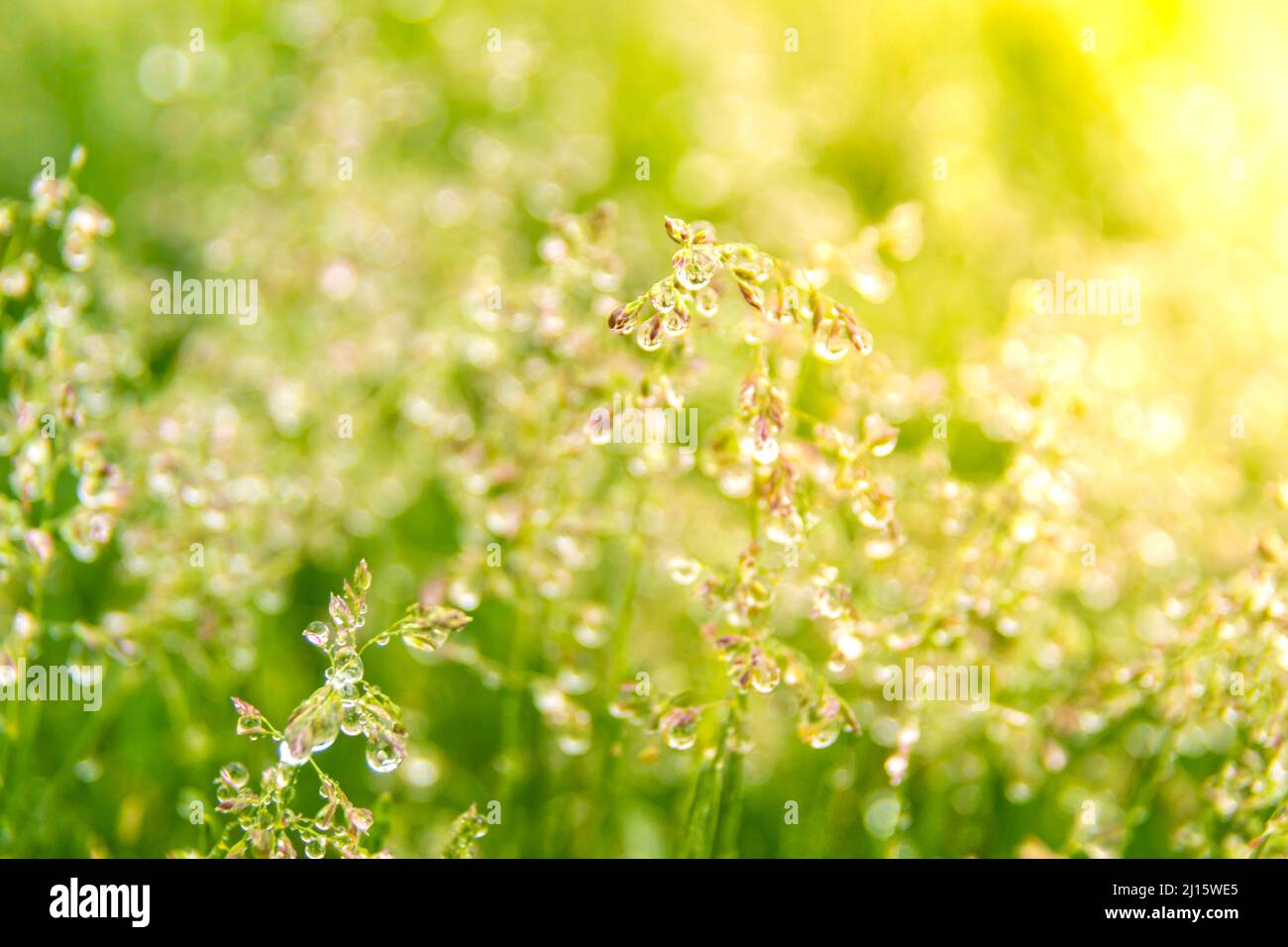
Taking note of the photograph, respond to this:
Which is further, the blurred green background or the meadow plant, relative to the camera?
the blurred green background

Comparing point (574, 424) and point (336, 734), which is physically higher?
point (574, 424)

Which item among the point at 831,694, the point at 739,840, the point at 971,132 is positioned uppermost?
the point at 971,132

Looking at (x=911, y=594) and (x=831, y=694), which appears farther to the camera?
(x=911, y=594)

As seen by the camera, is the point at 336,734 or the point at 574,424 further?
the point at 574,424

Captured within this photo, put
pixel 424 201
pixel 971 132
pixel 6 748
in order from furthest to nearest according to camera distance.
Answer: pixel 971 132, pixel 424 201, pixel 6 748

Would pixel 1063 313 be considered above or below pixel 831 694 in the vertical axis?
above

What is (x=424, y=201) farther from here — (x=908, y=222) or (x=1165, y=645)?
(x=1165, y=645)

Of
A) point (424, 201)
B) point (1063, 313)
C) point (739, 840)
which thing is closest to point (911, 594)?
point (739, 840)

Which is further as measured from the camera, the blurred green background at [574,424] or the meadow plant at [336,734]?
the blurred green background at [574,424]

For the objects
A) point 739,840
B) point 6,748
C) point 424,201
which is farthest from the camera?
point 424,201

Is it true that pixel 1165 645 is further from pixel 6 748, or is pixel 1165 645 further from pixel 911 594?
pixel 6 748
